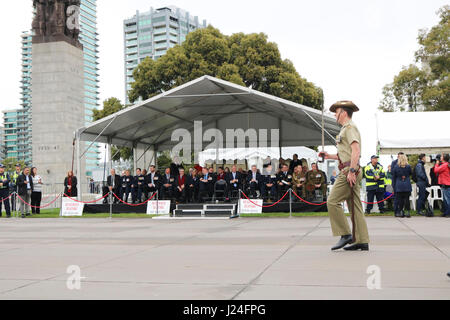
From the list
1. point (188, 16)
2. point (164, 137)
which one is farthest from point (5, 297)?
point (188, 16)

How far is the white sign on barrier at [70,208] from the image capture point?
19.1m

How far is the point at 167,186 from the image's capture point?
20.6m

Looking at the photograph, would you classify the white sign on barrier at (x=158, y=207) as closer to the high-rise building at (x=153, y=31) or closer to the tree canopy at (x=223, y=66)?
the tree canopy at (x=223, y=66)

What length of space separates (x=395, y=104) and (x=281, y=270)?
3290 centimetres

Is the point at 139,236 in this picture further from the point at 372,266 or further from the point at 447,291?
the point at 447,291

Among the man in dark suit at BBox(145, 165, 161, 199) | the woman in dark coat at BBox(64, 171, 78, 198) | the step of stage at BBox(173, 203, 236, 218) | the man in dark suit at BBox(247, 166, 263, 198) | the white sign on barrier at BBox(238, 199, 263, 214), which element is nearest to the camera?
the white sign on barrier at BBox(238, 199, 263, 214)

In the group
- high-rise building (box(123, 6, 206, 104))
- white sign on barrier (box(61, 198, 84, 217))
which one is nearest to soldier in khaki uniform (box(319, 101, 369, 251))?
white sign on barrier (box(61, 198, 84, 217))

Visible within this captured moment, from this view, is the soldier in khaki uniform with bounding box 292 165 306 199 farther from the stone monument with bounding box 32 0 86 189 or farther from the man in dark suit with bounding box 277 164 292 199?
the stone monument with bounding box 32 0 86 189

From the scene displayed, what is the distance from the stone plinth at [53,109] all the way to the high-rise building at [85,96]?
136428 millimetres

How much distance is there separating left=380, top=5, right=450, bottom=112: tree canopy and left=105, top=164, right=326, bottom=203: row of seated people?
16769mm

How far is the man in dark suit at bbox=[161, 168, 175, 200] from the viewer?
20.7 meters

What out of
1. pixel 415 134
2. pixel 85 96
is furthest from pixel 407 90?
pixel 85 96

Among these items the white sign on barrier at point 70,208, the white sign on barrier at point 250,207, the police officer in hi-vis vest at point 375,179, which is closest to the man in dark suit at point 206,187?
the white sign on barrier at point 250,207

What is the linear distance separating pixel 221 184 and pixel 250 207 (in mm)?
2642
